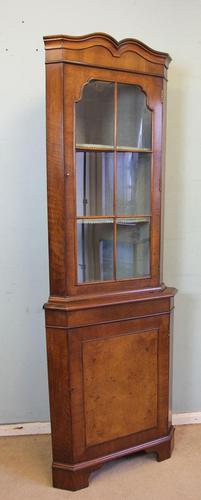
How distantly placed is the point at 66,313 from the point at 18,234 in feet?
1.94

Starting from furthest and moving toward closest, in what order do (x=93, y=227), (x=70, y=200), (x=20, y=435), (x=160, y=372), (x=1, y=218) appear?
(x=20, y=435) < (x=1, y=218) < (x=160, y=372) < (x=93, y=227) < (x=70, y=200)

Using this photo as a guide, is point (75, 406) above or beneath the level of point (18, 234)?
beneath

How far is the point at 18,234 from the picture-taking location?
6.23ft

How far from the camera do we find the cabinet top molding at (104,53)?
138 centimetres

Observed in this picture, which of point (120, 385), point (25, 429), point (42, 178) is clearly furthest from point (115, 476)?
point (42, 178)

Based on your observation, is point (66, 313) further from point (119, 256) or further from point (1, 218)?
point (1, 218)

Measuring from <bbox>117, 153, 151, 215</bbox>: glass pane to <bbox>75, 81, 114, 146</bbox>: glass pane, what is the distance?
0.13m

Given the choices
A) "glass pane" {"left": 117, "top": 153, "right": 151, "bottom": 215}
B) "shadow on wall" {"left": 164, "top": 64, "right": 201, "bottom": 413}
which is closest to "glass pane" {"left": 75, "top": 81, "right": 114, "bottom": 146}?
"glass pane" {"left": 117, "top": 153, "right": 151, "bottom": 215}

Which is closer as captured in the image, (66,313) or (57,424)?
(66,313)

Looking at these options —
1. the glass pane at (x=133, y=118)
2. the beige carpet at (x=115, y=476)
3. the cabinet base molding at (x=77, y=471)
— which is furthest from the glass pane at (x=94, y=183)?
the beige carpet at (x=115, y=476)

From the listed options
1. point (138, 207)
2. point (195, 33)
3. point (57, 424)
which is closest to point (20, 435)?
point (57, 424)

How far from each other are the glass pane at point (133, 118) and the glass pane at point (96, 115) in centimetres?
4

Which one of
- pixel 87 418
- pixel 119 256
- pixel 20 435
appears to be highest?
pixel 119 256

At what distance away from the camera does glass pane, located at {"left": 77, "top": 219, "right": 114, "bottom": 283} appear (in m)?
1.56
